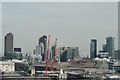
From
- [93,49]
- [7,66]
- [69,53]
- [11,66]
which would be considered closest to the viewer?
[7,66]

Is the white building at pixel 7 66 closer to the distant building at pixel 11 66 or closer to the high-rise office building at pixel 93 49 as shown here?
the distant building at pixel 11 66

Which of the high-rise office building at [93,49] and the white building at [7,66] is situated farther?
the high-rise office building at [93,49]

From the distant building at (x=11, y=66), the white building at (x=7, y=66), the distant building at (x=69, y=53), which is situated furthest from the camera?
the distant building at (x=69, y=53)

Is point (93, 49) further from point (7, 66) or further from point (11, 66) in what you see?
point (7, 66)

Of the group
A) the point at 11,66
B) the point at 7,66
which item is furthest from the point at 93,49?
the point at 7,66

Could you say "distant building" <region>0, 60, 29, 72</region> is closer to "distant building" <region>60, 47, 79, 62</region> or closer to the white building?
the white building

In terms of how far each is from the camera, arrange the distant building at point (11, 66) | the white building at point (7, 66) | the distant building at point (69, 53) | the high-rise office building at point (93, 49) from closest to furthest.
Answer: the white building at point (7, 66)
the distant building at point (11, 66)
the distant building at point (69, 53)
the high-rise office building at point (93, 49)

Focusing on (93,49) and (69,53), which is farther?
(93,49)

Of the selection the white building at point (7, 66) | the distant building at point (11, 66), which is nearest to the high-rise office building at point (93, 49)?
the distant building at point (11, 66)

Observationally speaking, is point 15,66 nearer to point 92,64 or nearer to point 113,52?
point 92,64

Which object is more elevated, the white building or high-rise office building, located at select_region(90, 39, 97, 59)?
high-rise office building, located at select_region(90, 39, 97, 59)

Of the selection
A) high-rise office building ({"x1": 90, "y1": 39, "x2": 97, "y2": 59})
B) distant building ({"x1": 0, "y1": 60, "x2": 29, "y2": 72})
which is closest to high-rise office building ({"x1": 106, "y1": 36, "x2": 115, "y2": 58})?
high-rise office building ({"x1": 90, "y1": 39, "x2": 97, "y2": 59})

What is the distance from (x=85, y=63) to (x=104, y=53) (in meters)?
16.2

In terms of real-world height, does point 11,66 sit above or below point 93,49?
below
